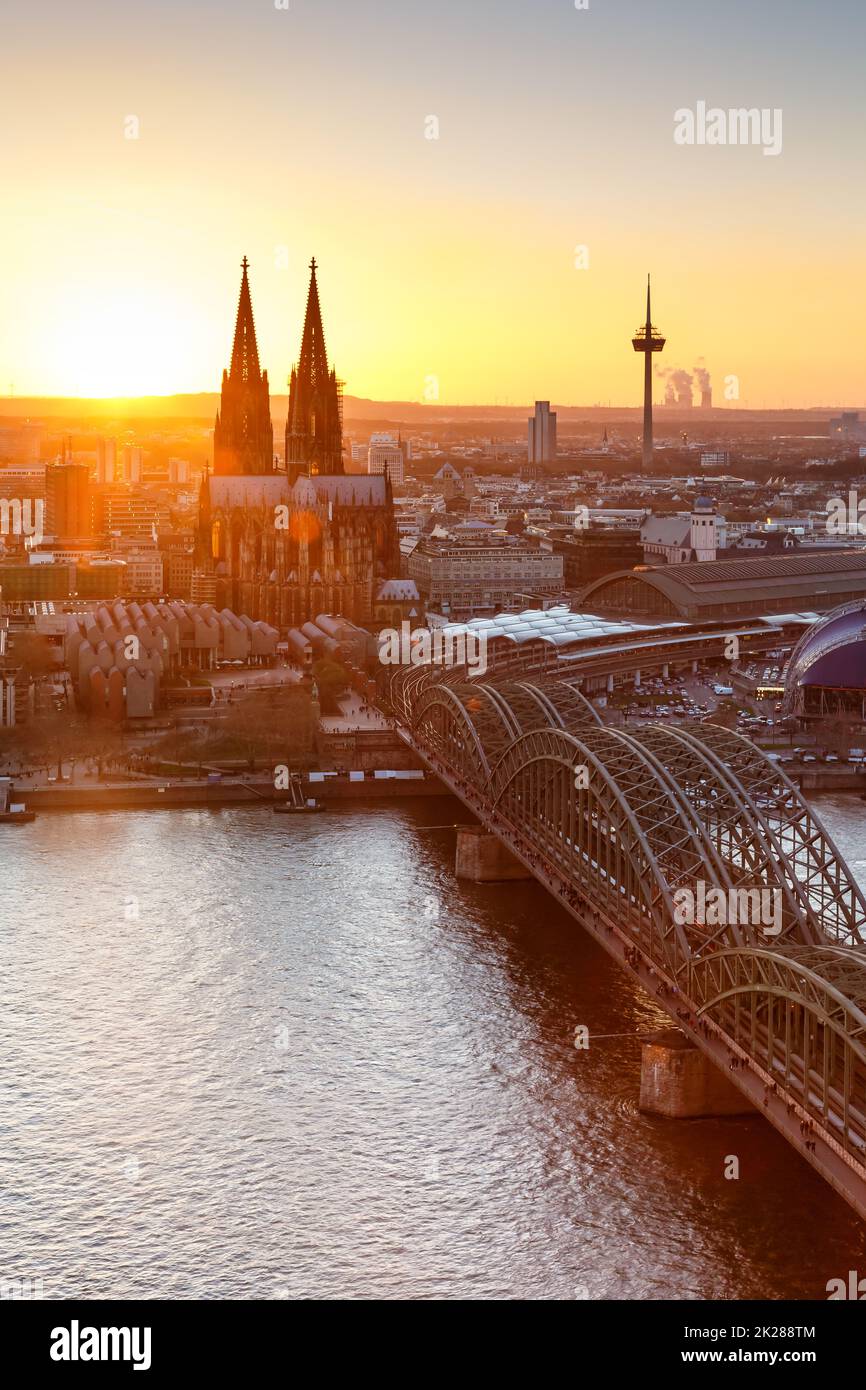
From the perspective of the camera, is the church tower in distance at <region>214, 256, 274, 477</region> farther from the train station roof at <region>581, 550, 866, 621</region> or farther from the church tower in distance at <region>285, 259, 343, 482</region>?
the train station roof at <region>581, 550, 866, 621</region>

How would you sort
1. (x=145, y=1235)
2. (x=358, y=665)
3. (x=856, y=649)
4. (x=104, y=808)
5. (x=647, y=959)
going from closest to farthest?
(x=145, y=1235) → (x=647, y=959) → (x=104, y=808) → (x=856, y=649) → (x=358, y=665)

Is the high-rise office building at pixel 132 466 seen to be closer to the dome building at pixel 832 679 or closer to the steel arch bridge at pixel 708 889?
the dome building at pixel 832 679

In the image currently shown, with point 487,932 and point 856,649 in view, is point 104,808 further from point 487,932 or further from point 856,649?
point 856,649

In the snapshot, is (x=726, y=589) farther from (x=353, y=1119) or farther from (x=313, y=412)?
(x=353, y=1119)

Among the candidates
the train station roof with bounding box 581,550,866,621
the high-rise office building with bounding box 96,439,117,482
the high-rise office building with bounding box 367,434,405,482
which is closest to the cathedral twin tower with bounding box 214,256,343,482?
the train station roof with bounding box 581,550,866,621

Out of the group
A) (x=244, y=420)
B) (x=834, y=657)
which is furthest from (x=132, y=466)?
(x=834, y=657)

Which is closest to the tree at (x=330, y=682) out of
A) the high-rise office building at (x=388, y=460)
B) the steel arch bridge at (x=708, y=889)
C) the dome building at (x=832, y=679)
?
the dome building at (x=832, y=679)
